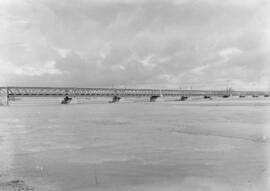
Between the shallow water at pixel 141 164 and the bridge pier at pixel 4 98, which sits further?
the bridge pier at pixel 4 98

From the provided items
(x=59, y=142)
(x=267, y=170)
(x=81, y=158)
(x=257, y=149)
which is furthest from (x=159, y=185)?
(x=59, y=142)

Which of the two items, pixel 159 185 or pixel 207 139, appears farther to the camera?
pixel 207 139

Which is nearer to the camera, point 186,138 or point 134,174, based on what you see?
point 134,174

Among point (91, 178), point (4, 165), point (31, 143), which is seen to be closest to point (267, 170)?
point (91, 178)

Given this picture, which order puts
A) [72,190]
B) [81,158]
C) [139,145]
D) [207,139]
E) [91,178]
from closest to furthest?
→ [72,190], [91,178], [81,158], [139,145], [207,139]

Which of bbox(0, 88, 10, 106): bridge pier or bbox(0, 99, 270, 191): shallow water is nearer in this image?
bbox(0, 99, 270, 191): shallow water

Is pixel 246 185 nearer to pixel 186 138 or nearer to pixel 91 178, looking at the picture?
pixel 91 178

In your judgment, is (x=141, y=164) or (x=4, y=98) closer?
(x=141, y=164)

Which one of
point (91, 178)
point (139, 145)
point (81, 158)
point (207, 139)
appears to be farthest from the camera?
point (207, 139)

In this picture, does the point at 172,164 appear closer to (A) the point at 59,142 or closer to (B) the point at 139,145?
(B) the point at 139,145
